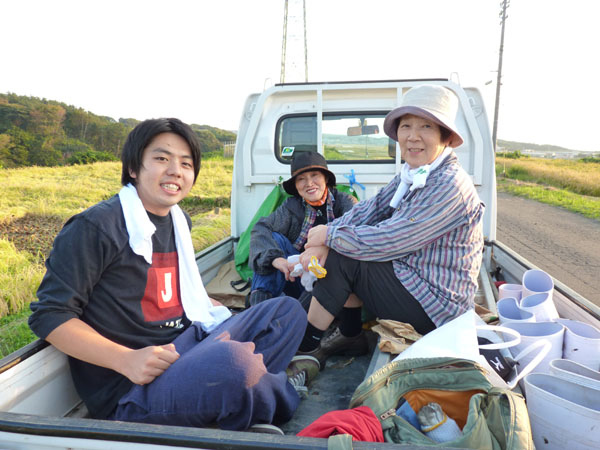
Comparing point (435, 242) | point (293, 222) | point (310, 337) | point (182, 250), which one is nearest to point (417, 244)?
point (435, 242)

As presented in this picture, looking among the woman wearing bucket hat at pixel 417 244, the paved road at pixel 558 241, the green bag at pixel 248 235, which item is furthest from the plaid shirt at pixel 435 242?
the paved road at pixel 558 241

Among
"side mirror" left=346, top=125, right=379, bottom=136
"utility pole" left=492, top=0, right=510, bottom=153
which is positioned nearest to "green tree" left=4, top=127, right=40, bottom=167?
"utility pole" left=492, top=0, right=510, bottom=153

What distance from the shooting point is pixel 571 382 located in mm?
1391

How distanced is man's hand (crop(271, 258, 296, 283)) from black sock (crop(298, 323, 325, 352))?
1.47 ft

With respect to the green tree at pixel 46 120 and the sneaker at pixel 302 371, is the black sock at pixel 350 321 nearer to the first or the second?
the sneaker at pixel 302 371

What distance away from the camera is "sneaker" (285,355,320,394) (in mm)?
1972

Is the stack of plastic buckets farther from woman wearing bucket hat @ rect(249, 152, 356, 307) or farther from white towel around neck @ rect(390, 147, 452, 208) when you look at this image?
woman wearing bucket hat @ rect(249, 152, 356, 307)

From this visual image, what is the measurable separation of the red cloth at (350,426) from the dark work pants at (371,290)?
867mm

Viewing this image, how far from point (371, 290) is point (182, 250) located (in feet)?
3.17

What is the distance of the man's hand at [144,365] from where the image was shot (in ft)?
4.55

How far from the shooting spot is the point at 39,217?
1027 centimetres

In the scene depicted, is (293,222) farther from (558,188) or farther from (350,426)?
(558,188)

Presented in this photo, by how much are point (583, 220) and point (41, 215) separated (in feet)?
47.6

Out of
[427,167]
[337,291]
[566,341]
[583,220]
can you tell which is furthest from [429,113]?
[583,220]
